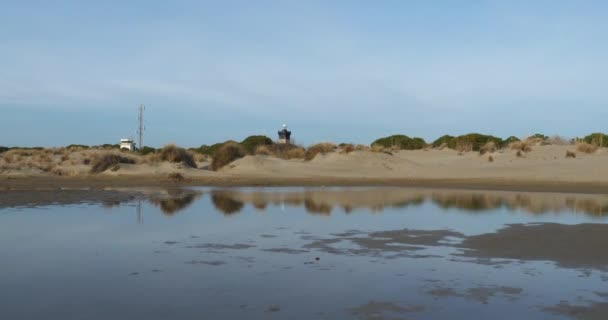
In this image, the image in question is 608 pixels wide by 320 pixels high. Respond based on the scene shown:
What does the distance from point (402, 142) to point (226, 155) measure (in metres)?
25.3

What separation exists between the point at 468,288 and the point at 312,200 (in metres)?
11.8

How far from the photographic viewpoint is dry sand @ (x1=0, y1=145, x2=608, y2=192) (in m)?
26.2

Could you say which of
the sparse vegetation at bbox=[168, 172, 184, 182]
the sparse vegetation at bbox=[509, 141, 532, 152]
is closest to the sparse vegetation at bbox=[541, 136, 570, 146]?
the sparse vegetation at bbox=[509, 141, 532, 152]

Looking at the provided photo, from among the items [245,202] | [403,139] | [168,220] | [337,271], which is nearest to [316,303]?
[337,271]

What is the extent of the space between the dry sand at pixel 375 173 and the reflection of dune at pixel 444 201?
407 cm

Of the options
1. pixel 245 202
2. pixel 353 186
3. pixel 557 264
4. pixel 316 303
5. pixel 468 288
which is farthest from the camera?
pixel 353 186

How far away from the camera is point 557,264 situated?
7852 mm

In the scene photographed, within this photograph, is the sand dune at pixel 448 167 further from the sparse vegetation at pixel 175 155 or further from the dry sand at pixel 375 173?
the sparse vegetation at pixel 175 155

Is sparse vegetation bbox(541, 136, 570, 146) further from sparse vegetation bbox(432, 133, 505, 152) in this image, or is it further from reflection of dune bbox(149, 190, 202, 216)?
reflection of dune bbox(149, 190, 202, 216)

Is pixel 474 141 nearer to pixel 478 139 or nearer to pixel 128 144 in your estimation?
pixel 478 139

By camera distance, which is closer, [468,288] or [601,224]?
[468,288]

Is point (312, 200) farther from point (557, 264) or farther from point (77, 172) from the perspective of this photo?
point (77, 172)

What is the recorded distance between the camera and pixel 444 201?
18031 mm

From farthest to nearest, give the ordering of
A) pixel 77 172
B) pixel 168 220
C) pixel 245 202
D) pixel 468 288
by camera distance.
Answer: pixel 77 172, pixel 245 202, pixel 168 220, pixel 468 288
